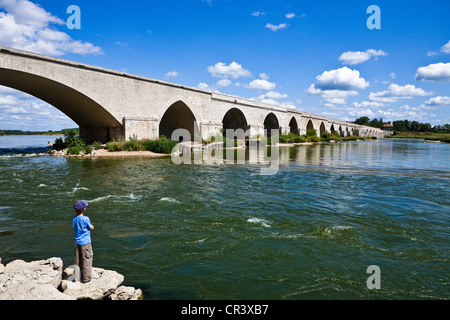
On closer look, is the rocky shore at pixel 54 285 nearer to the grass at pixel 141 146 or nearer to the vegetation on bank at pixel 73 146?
the vegetation on bank at pixel 73 146

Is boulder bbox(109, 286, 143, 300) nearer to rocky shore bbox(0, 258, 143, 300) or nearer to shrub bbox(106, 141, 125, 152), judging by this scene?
rocky shore bbox(0, 258, 143, 300)

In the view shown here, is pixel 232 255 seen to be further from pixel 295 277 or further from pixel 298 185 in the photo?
pixel 298 185

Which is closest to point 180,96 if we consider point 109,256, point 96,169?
point 96,169

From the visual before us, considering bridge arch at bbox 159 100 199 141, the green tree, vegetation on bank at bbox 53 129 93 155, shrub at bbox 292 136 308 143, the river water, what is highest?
the green tree

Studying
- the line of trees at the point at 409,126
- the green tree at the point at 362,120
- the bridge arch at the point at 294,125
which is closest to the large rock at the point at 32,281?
the bridge arch at the point at 294,125

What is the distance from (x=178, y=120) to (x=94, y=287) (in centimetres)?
3176

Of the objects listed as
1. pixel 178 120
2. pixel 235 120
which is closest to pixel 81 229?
pixel 178 120

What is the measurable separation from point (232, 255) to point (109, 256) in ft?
7.18

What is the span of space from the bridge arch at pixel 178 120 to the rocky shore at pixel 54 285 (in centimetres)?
2780

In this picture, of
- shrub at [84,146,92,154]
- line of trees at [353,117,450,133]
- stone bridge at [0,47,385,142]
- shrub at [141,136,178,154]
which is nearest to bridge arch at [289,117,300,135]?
stone bridge at [0,47,385,142]

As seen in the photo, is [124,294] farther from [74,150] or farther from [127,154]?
[74,150]

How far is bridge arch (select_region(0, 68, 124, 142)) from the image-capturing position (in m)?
19.7

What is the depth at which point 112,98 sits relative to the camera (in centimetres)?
2350

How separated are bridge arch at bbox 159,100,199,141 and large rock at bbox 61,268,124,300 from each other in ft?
91.9
